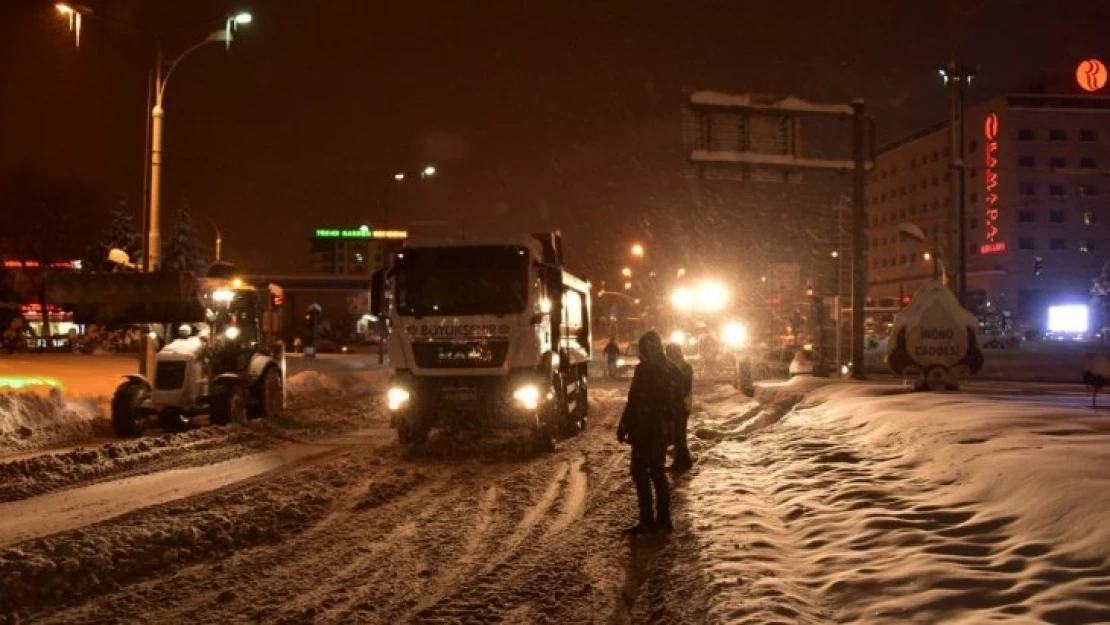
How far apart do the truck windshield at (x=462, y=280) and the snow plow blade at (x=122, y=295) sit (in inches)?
186

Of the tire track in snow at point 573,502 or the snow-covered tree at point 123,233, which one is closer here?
the tire track in snow at point 573,502

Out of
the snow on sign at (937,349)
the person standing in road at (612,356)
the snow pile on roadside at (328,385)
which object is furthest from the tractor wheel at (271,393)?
the person standing in road at (612,356)

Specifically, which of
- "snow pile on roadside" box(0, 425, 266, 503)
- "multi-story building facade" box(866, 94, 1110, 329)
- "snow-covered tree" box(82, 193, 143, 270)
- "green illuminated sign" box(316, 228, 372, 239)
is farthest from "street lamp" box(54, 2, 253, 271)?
"green illuminated sign" box(316, 228, 372, 239)

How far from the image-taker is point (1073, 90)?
4055 inches

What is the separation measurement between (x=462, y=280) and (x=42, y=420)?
330 inches

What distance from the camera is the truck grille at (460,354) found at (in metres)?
15.2

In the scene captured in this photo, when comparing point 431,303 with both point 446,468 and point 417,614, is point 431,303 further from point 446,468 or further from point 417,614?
point 417,614

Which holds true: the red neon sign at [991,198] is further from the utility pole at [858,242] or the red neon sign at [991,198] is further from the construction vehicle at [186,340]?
the construction vehicle at [186,340]

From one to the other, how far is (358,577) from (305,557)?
902 millimetres

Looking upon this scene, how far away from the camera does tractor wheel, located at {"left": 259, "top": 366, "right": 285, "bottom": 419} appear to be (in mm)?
19719

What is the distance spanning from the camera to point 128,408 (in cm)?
1711

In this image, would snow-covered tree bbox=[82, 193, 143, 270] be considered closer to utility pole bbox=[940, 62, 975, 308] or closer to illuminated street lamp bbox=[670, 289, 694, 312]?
illuminated street lamp bbox=[670, 289, 694, 312]

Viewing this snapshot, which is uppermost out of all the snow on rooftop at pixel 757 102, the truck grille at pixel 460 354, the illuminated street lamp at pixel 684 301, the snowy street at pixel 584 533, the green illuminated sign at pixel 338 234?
the green illuminated sign at pixel 338 234

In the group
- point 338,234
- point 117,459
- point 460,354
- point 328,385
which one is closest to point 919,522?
point 460,354
